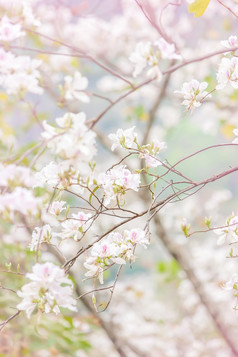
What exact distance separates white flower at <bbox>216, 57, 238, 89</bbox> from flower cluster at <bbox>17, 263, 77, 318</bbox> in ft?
1.36

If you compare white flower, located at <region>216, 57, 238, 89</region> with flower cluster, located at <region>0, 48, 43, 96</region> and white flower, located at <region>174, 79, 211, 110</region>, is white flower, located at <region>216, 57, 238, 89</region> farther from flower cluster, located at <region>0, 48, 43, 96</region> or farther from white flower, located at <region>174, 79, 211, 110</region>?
flower cluster, located at <region>0, 48, 43, 96</region>

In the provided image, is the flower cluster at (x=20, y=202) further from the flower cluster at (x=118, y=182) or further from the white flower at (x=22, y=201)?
the flower cluster at (x=118, y=182)

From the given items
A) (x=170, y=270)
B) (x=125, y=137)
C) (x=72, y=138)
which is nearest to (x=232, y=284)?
(x=125, y=137)

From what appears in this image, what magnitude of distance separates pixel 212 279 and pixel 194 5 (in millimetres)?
2408

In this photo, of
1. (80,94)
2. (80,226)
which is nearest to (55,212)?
(80,226)

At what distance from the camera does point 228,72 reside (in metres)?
0.79

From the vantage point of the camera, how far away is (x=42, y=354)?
253 cm

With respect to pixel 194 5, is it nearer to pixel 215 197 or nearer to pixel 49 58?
pixel 49 58

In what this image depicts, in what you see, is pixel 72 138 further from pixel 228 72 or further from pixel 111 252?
pixel 228 72

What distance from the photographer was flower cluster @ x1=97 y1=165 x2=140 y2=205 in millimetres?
741

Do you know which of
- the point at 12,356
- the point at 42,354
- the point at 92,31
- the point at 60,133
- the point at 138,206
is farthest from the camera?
the point at 138,206

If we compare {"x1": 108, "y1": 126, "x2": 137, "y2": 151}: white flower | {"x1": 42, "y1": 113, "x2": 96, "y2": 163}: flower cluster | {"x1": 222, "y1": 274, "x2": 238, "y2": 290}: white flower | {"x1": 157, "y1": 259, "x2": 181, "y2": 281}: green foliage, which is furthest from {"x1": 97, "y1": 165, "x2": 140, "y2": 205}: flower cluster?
{"x1": 157, "y1": 259, "x2": 181, "y2": 281}: green foliage

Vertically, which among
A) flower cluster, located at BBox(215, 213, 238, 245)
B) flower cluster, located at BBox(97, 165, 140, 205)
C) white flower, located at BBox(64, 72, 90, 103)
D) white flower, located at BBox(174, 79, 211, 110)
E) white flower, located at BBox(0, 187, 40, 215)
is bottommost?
white flower, located at BBox(0, 187, 40, 215)

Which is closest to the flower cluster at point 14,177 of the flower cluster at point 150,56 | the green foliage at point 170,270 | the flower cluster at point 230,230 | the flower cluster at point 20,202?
the flower cluster at point 20,202
